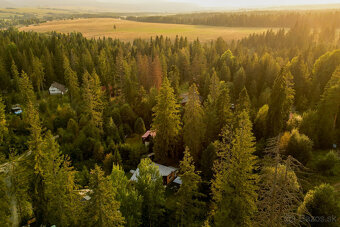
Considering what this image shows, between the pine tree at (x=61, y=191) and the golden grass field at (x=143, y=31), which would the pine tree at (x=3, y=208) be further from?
the golden grass field at (x=143, y=31)

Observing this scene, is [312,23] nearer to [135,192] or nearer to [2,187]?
[135,192]

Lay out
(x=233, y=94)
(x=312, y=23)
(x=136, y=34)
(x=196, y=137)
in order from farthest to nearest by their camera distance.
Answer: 1. (x=136, y=34)
2. (x=312, y=23)
3. (x=233, y=94)
4. (x=196, y=137)

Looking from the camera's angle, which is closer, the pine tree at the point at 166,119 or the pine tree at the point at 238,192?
the pine tree at the point at 238,192

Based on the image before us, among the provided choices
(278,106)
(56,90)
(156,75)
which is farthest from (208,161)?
(56,90)

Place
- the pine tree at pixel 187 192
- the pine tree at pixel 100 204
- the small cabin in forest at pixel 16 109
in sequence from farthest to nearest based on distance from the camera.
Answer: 1. the small cabin in forest at pixel 16 109
2. the pine tree at pixel 187 192
3. the pine tree at pixel 100 204

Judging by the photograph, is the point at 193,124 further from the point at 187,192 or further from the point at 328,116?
the point at 328,116

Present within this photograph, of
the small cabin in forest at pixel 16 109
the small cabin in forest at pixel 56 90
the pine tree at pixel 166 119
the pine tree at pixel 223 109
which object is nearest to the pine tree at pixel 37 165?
the pine tree at pixel 166 119

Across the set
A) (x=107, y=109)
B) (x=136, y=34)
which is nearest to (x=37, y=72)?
(x=107, y=109)
